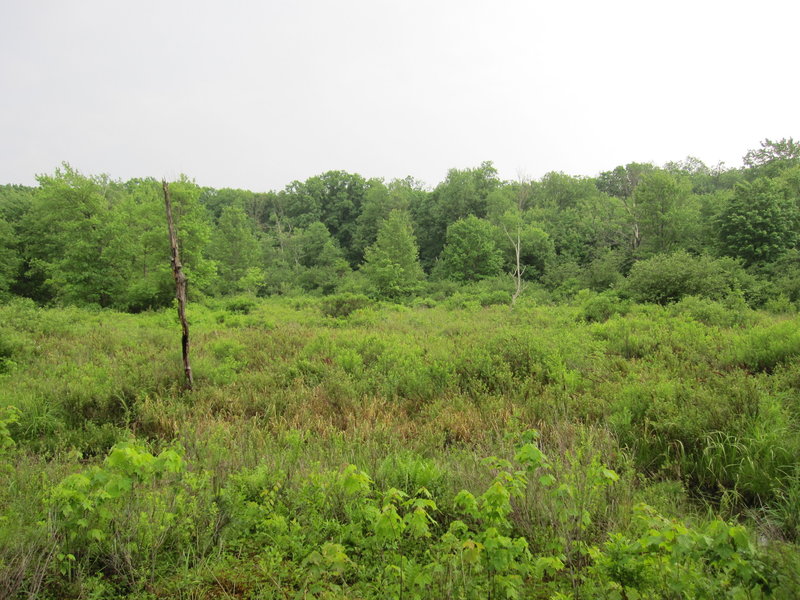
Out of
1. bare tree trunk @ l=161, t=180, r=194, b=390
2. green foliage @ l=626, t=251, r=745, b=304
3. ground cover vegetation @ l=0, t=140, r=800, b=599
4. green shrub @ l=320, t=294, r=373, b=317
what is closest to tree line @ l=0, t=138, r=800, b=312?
green foliage @ l=626, t=251, r=745, b=304

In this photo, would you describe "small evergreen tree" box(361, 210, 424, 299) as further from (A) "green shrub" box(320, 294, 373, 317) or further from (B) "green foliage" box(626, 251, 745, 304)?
(B) "green foliage" box(626, 251, 745, 304)

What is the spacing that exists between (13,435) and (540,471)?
728cm

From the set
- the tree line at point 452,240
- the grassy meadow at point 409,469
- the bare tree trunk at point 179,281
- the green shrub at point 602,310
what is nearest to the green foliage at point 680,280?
the tree line at point 452,240

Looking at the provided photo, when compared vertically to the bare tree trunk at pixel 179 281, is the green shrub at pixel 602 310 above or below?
below

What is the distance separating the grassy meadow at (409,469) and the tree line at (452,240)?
514 inches

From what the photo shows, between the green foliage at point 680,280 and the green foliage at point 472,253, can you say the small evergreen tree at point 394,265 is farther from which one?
the green foliage at point 680,280

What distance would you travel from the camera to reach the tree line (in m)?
21.5

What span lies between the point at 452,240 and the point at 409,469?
123 feet

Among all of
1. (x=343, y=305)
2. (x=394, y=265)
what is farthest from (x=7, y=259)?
(x=394, y=265)

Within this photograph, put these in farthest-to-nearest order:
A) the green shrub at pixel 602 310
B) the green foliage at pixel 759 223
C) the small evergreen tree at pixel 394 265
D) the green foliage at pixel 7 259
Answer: the small evergreen tree at pixel 394 265 < the green foliage at pixel 7 259 < the green foliage at pixel 759 223 < the green shrub at pixel 602 310

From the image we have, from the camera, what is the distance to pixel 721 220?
76.3 feet

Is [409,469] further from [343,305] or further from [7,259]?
[7,259]

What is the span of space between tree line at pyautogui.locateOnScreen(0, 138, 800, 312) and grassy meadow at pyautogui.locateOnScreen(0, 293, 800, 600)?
13067mm

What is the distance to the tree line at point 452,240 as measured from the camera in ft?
70.7
